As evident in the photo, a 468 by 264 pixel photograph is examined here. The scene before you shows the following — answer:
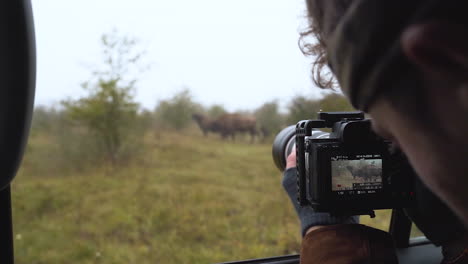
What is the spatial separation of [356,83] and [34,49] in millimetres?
418

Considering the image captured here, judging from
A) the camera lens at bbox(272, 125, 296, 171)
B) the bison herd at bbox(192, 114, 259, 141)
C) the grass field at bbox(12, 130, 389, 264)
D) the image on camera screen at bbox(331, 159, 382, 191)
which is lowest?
the grass field at bbox(12, 130, 389, 264)

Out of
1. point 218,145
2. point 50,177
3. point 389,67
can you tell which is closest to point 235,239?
point 218,145

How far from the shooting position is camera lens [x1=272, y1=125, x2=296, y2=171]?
1.00 m

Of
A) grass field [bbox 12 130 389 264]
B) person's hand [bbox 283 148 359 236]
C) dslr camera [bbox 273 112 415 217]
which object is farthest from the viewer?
grass field [bbox 12 130 389 264]

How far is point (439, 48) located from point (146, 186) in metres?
1.53

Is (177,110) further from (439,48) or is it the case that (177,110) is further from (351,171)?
(439,48)

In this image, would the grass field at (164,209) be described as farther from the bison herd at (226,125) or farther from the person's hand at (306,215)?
the person's hand at (306,215)

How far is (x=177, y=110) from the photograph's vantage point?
1.77 metres

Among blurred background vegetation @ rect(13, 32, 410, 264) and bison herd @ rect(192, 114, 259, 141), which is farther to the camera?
bison herd @ rect(192, 114, 259, 141)

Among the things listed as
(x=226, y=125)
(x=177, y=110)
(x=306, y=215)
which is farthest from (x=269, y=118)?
(x=306, y=215)

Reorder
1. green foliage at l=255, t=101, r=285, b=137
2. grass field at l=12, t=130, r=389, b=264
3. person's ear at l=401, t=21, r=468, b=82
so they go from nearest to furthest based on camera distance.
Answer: person's ear at l=401, t=21, r=468, b=82 < grass field at l=12, t=130, r=389, b=264 < green foliage at l=255, t=101, r=285, b=137

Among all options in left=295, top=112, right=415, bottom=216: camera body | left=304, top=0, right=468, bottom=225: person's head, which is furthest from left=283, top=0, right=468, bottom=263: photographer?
left=295, top=112, right=415, bottom=216: camera body

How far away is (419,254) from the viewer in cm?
142

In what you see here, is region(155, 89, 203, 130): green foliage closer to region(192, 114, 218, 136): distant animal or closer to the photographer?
region(192, 114, 218, 136): distant animal
